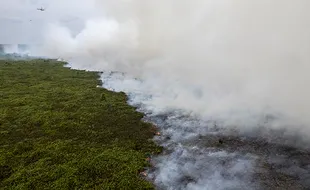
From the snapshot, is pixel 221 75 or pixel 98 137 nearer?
pixel 98 137

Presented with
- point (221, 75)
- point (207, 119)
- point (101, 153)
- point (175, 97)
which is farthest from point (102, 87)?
point (101, 153)

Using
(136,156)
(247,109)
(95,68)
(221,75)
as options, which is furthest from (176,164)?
(95,68)

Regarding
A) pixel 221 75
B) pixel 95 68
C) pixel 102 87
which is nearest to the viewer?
pixel 221 75

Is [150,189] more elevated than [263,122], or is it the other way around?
[263,122]

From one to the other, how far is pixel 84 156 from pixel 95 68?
103 feet

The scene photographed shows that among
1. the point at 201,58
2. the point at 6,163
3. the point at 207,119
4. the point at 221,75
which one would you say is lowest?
the point at 6,163

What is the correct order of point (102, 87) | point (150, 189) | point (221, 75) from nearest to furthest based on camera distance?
point (150, 189) → point (221, 75) → point (102, 87)

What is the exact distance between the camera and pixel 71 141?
1373 cm

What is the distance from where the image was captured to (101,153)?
1226cm

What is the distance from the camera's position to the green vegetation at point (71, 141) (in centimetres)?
1032

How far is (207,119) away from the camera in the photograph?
16297 millimetres

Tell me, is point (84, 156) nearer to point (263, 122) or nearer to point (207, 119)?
point (207, 119)

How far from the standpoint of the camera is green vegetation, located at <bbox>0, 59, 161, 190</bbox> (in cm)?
1032

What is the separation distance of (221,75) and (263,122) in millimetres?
7826
